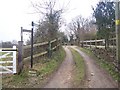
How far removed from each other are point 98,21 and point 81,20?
132 feet

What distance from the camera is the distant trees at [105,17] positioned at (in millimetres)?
15992

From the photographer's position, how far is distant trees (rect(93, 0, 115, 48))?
52.5 feet

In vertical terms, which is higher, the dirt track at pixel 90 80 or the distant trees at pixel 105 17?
the distant trees at pixel 105 17

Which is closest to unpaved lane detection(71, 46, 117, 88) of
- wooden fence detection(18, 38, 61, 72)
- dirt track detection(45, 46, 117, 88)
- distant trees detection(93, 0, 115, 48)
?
dirt track detection(45, 46, 117, 88)

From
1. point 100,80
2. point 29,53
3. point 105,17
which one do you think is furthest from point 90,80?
point 105,17

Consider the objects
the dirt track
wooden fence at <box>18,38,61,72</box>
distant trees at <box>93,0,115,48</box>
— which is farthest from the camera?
distant trees at <box>93,0,115,48</box>

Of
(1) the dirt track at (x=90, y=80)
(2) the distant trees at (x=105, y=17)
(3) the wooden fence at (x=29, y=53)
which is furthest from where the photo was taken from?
(2) the distant trees at (x=105, y=17)

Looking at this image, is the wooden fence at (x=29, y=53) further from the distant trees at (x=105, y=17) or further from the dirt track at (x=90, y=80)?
the distant trees at (x=105, y=17)

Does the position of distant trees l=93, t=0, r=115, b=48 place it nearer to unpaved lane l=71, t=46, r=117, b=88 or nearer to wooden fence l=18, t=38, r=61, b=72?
wooden fence l=18, t=38, r=61, b=72

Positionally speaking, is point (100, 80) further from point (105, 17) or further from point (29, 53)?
point (105, 17)

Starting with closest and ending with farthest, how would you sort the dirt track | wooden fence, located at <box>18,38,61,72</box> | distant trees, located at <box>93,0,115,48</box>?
the dirt track
wooden fence, located at <box>18,38,61,72</box>
distant trees, located at <box>93,0,115,48</box>

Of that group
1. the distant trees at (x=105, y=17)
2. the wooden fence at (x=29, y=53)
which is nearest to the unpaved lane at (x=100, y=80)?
the wooden fence at (x=29, y=53)

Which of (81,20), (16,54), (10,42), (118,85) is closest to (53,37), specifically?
(10,42)

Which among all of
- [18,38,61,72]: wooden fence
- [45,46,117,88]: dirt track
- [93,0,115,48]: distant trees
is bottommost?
[45,46,117,88]: dirt track
